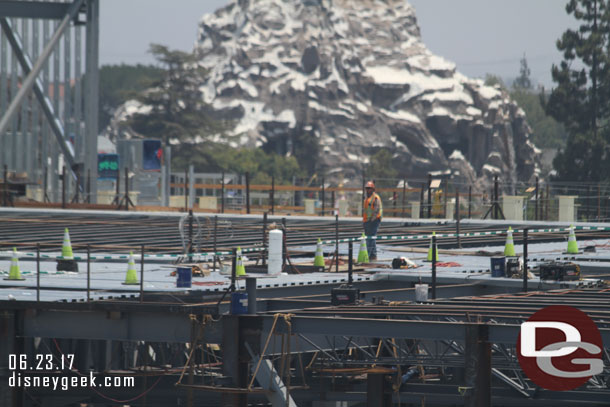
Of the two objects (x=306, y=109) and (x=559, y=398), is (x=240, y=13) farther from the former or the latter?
(x=559, y=398)

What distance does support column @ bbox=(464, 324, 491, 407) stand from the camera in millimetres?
17562

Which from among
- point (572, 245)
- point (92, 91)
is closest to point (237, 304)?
point (572, 245)

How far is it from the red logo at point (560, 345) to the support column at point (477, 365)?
0.55 metres

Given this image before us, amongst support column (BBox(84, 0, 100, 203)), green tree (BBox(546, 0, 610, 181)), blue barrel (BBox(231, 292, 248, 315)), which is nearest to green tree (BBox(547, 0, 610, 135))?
green tree (BBox(546, 0, 610, 181))

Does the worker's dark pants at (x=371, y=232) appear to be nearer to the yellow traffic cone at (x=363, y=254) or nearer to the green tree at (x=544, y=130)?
the yellow traffic cone at (x=363, y=254)

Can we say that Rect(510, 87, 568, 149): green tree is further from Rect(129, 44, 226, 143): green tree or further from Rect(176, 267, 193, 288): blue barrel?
Rect(176, 267, 193, 288): blue barrel

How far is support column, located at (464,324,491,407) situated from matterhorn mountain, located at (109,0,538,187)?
11679 centimetres

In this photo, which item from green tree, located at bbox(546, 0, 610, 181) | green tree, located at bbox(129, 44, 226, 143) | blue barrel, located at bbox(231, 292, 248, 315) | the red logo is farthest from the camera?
green tree, located at bbox(129, 44, 226, 143)

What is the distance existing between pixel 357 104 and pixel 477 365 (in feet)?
412

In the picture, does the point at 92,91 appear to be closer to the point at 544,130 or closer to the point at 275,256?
the point at 275,256

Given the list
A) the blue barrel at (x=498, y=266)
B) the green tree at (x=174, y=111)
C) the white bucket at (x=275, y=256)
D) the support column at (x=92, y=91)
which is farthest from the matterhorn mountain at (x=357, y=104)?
the blue barrel at (x=498, y=266)

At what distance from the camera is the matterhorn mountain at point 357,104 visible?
139m

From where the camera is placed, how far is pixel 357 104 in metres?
142

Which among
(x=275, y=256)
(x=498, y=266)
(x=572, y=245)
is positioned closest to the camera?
(x=498, y=266)
